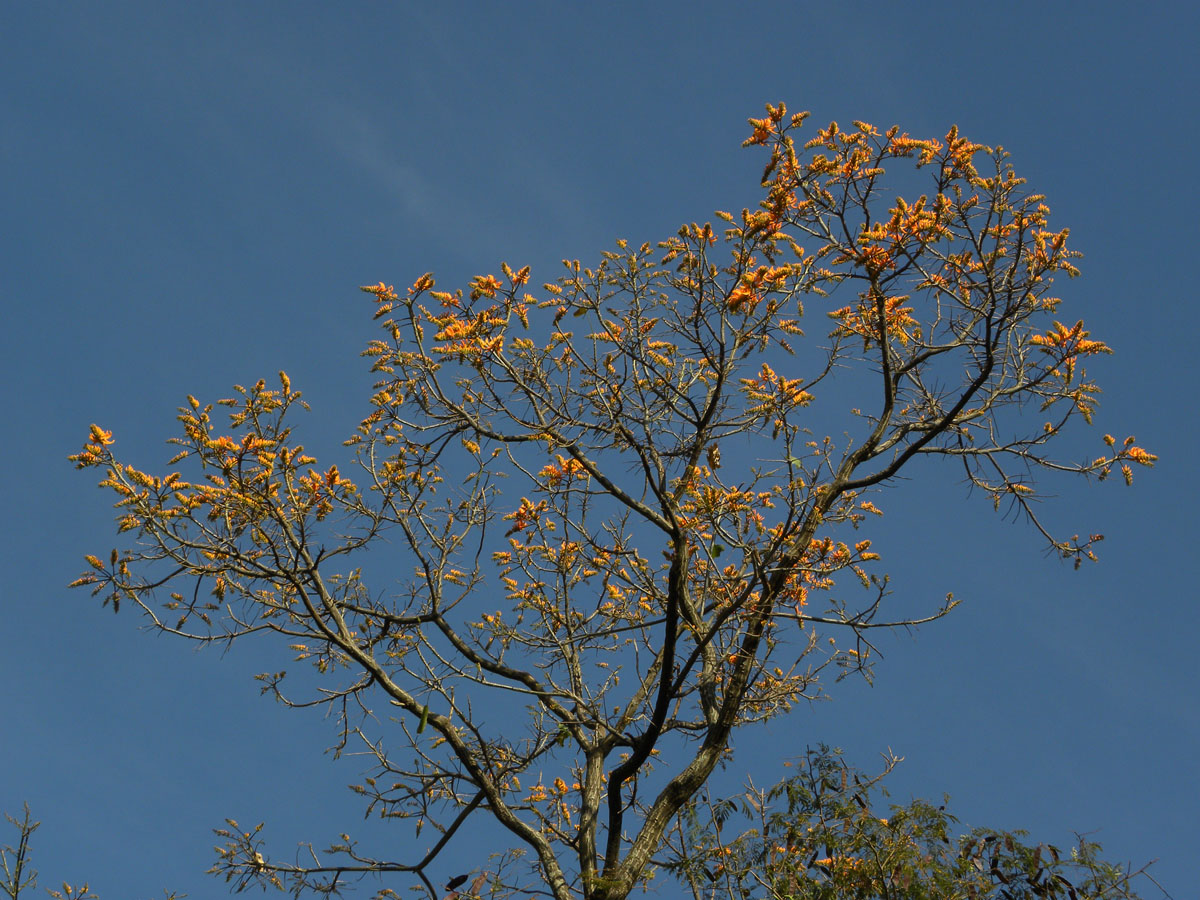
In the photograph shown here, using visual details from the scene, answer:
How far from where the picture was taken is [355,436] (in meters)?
7.32

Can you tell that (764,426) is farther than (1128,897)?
Yes

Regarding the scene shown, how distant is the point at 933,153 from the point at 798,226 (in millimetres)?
1001

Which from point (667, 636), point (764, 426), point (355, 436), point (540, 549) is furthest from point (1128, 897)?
point (355, 436)

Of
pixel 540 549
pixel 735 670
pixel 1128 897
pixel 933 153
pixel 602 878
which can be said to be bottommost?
pixel 1128 897

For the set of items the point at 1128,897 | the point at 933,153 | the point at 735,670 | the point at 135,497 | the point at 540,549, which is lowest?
the point at 1128,897

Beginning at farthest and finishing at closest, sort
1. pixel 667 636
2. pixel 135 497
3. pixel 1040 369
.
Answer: pixel 1040 369
pixel 667 636
pixel 135 497

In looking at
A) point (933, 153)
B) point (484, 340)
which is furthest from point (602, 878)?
point (933, 153)


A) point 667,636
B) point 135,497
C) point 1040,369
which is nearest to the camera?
point 135,497

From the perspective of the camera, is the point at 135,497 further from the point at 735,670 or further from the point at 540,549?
the point at 735,670

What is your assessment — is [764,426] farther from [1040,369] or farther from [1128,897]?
[1128,897]

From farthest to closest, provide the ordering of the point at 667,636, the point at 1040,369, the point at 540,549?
the point at 540,549
the point at 1040,369
the point at 667,636

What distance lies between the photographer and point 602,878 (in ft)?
22.1

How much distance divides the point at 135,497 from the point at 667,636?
11.7ft

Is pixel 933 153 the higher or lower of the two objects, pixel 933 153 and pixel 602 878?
the higher
